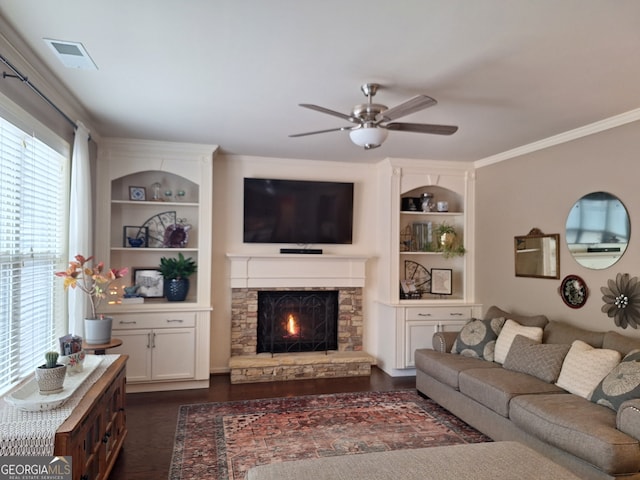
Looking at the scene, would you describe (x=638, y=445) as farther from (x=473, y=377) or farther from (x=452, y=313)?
(x=452, y=313)

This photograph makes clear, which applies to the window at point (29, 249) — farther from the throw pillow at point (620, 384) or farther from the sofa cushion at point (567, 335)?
the sofa cushion at point (567, 335)

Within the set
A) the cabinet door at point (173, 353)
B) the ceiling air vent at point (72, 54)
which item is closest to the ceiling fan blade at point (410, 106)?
the ceiling air vent at point (72, 54)

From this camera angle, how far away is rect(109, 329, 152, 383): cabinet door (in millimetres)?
4402

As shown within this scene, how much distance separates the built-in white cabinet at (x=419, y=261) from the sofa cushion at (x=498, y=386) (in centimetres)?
143

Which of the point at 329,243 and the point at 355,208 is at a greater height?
the point at 355,208

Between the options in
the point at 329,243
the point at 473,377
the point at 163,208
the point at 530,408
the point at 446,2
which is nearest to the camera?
the point at 446,2

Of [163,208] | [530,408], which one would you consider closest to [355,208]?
[163,208]

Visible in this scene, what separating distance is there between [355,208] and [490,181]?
162 centimetres

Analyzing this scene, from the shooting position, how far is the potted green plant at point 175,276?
4660 millimetres

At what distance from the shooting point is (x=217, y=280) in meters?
5.07

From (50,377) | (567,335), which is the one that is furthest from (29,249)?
(567,335)

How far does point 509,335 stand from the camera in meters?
3.95

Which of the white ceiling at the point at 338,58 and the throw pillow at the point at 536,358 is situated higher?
the white ceiling at the point at 338,58

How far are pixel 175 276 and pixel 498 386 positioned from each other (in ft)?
10.8
